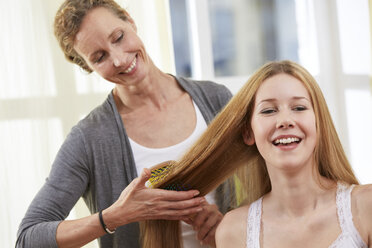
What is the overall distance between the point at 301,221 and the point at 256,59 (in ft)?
8.05

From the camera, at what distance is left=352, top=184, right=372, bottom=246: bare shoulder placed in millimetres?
1322

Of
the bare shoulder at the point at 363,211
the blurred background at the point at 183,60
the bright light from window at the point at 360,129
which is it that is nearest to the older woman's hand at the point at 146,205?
the bare shoulder at the point at 363,211

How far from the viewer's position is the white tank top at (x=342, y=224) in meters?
1.32

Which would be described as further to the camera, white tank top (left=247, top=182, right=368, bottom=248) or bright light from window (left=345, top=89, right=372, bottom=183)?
bright light from window (left=345, top=89, right=372, bottom=183)

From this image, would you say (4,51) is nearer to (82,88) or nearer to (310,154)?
(82,88)

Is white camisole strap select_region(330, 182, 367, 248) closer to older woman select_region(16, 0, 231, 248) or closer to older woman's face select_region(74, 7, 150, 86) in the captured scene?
older woman select_region(16, 0, 231, 248)

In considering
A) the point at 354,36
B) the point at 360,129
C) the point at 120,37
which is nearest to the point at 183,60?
the point at 354,36

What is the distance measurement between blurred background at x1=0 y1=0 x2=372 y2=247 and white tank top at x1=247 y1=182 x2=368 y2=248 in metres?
1.60

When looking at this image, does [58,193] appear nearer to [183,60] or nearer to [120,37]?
[120,37]

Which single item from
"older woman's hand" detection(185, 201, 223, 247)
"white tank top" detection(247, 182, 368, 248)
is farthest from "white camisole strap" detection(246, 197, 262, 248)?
"older woman's hand" detection(185, 201, 223, 247)

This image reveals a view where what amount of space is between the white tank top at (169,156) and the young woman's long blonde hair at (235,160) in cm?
3

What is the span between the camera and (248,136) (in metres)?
1.63

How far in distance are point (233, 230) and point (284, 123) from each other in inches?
14.5

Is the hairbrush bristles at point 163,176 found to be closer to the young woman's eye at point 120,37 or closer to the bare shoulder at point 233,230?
the bare shoulder at point 233,230
